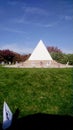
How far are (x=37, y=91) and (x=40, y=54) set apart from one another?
24941 millimetres

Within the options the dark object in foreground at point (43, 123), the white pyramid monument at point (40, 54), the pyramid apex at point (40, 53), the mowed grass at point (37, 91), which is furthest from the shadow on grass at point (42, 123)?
the pyramid apex at point (40, 53)

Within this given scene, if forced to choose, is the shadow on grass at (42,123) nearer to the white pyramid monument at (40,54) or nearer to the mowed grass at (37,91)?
the mowed grass at (37,91)

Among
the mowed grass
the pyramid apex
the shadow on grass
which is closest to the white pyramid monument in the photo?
the pyramid apex

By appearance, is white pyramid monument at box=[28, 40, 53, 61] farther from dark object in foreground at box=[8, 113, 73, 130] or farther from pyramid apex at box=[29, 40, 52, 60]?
dark object in foreground at box=[8, 113, 73, 130]

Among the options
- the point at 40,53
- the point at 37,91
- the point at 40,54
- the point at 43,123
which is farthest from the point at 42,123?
the point at 40,53

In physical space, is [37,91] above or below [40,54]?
below

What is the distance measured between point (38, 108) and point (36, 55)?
88.3 feet

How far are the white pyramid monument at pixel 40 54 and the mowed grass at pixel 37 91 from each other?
2102 cm

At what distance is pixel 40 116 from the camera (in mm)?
2479

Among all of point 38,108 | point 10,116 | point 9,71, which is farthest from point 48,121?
point 9,71

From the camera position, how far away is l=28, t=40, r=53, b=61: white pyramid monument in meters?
37.4

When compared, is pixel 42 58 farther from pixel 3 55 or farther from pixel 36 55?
pixel 3 55

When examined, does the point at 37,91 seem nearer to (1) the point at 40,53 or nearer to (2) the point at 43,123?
(2) the point at 43,123

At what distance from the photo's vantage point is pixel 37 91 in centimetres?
1284
